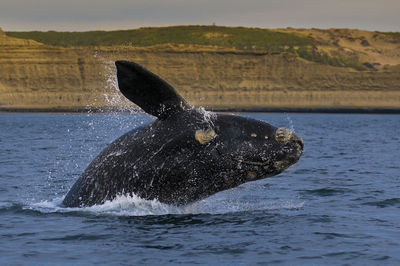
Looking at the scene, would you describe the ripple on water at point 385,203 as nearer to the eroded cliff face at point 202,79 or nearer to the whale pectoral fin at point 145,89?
the whale pectoral fin at point 145,89

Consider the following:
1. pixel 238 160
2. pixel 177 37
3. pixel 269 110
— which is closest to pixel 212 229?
pixel 238 160

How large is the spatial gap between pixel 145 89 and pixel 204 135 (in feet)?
3.16

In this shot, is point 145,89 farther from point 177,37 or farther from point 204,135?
point 177,37

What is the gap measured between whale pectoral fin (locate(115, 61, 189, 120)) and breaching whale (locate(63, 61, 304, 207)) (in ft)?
0.15

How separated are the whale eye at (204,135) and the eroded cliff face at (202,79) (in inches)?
3310

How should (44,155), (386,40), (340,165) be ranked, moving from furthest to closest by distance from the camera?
(386,40) → (44,155) → (340,165)

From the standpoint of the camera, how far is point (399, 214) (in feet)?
36.5

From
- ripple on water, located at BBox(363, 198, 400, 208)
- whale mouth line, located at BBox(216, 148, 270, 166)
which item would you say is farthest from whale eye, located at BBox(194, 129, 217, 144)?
ripple on water, located at BBox(363, 198, 400, 208)

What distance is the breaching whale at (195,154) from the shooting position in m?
8.80

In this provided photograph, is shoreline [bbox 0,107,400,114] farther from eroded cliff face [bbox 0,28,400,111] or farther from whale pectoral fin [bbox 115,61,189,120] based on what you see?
whale pectoral fin [bbox 115,61,189,120]

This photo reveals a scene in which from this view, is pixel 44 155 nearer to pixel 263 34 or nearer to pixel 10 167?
pixel 10 167

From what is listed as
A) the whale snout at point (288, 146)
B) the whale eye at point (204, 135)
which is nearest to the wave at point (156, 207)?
the whale eye at point (204, 135)

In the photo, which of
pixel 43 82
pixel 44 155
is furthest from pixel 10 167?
pixel 43 82

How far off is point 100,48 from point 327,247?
9197 cm
